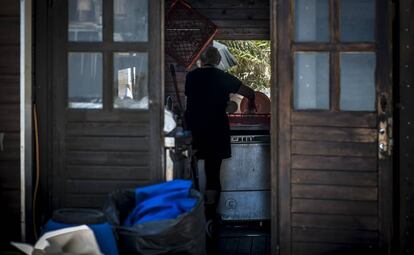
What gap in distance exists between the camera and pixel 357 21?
5184 mm

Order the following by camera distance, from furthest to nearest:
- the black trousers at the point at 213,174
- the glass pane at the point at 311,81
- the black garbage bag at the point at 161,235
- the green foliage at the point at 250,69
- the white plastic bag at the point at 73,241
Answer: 1. the green foliage at the point at 250,69
2. the black trousers at the point at 213,174
3. the glass pane at the point at 311,81
4. the black garbage bag at the point at 161,235
5. the white plastic bag at the point at 73,241

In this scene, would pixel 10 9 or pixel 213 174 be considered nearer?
pixel 10 9

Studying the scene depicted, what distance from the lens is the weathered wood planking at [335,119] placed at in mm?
5156

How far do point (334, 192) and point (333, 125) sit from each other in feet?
1.65

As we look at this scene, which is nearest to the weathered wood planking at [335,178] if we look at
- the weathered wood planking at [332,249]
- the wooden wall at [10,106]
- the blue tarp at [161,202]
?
the weathered wood planking at [332,249]

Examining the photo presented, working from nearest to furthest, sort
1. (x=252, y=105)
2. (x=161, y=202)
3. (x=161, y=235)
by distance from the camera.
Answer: (x=161, y=235)
(x=161, y=202)
(x=252, y=105)

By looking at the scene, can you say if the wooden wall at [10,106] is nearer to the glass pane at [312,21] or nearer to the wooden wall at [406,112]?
the glass pane at [312,21]

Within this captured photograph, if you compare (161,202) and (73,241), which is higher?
(161,202)

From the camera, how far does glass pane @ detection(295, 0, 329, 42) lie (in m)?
5.21

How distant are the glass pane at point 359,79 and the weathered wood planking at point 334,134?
0.17 meters

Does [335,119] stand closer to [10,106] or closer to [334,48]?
[334,48]

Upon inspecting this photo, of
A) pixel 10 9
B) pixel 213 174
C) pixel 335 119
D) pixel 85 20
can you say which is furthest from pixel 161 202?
pixel 213 174

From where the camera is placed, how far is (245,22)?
27.9 feet

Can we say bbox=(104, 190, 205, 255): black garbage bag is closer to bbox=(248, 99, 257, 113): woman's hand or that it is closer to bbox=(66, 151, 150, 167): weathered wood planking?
bbox=(66, 151, 150, 167): weathered wood planking
